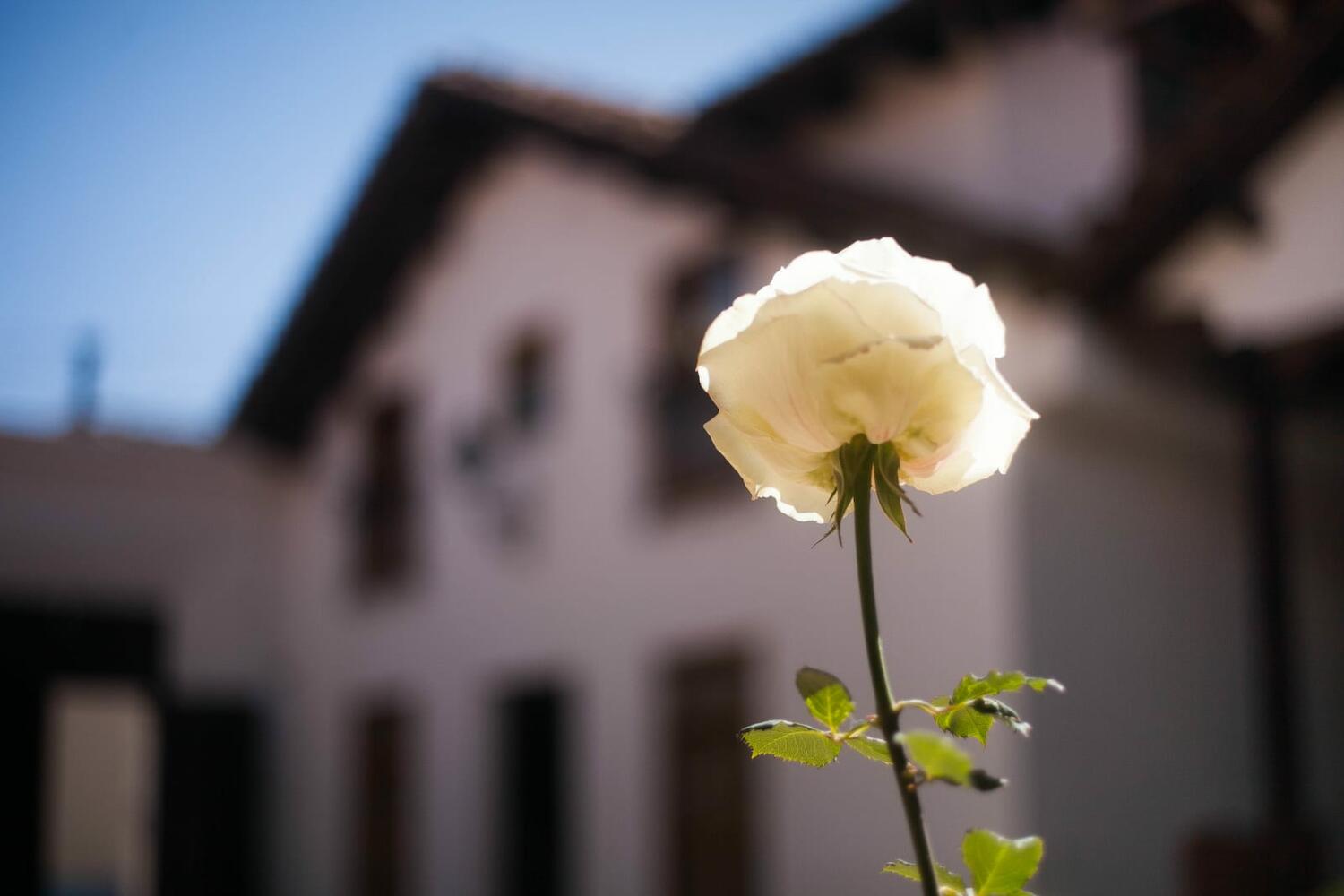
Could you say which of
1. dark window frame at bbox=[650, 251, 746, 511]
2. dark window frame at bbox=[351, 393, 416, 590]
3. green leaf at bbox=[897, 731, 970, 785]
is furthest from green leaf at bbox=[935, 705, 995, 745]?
dark window frame at bbox=[351, 393, 416, 590]

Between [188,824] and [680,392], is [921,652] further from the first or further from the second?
[188,824]

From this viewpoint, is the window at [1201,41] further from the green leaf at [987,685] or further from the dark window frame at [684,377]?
the green leaf at [987,685]

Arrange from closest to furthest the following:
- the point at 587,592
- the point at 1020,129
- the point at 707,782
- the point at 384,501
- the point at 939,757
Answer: the point at 939,757 < the point at 1020,129 < the point at 707,782 < the point at 587,592 < the point at 384,501

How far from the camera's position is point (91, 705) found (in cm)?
2727

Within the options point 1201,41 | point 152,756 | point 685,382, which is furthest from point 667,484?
point 152,756

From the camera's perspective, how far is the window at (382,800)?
1156cm

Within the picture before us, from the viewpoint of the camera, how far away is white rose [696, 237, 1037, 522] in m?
0.61

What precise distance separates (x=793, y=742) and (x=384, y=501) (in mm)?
12136

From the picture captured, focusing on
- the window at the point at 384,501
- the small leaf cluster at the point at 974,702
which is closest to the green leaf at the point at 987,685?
the small leaf cluster at the point at 974,702

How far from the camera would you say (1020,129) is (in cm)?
770

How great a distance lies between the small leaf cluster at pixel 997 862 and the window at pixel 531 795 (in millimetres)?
9622

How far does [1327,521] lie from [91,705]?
24.0m

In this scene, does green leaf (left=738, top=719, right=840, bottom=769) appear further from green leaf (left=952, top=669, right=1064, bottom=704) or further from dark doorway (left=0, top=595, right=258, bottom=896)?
dark doorway (left=0, top=595, right=258, bottom=896)

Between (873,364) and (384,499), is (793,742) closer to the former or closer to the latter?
(873,364)
